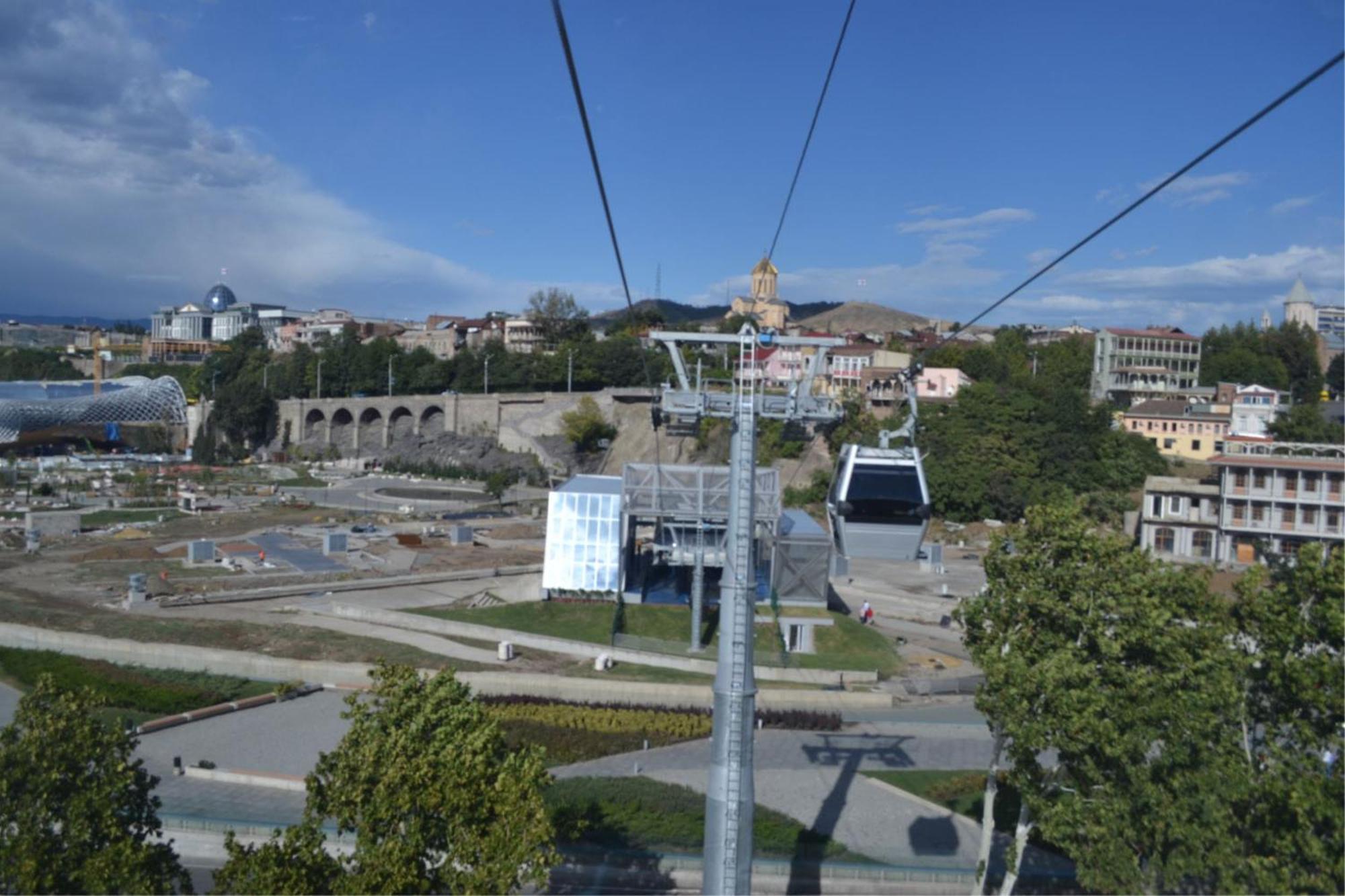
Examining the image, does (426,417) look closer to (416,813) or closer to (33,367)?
(33,367)

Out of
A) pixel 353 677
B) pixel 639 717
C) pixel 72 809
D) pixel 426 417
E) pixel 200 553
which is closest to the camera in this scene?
pixel 72 809

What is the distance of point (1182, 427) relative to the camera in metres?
42.2

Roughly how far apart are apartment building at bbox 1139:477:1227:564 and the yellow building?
9.01 m

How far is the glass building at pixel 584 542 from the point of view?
71.9 ft

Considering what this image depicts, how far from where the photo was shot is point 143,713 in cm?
1596

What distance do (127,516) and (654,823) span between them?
34.8 metres

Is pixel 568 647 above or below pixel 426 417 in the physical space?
below

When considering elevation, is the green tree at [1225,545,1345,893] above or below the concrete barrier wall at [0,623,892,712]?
above

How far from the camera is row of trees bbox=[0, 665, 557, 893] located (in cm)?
632

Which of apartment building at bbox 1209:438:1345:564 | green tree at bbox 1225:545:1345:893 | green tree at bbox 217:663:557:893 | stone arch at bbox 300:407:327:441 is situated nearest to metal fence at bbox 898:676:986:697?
green tree at bbox 1225:545:1345:893

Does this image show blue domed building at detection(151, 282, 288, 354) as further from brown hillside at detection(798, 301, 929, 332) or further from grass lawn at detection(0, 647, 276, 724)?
grass lawn at detection(0, 647, 276, 724)

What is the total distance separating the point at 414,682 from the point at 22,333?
161217mm

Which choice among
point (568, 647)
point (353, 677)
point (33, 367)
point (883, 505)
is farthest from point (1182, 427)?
point (33, 367)

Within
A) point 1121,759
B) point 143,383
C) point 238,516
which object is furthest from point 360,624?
point 143,383
